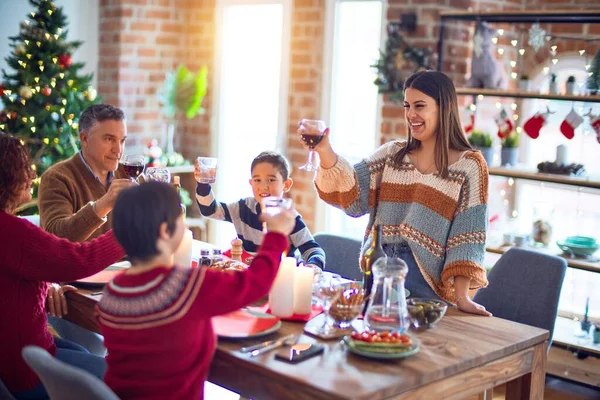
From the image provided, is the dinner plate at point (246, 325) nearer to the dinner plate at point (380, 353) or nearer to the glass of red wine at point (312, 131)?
the dinner plate at point (380, 353)

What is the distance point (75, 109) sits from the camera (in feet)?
16.5

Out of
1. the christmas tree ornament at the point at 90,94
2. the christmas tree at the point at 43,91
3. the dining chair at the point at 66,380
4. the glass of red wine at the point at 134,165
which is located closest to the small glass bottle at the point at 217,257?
the glass of red wine at the point at 134,165

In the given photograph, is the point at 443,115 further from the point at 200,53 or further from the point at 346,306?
the point at 200,53

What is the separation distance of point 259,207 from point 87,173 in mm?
672

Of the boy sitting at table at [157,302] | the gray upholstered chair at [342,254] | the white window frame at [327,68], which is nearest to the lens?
the boy sitting at table at [157,302]

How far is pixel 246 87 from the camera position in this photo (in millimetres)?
5613

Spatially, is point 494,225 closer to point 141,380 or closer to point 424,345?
point 424,345

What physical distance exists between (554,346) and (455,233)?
6.16 feet

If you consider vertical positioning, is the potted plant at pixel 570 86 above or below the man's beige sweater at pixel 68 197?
above

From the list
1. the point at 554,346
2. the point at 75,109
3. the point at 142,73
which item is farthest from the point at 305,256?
the point at 142,73

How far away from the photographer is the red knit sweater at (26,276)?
2311mm

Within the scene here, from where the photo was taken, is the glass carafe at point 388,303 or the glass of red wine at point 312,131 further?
the glass of red wine at point 312,131

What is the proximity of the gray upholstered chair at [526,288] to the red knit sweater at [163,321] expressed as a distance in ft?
4.27

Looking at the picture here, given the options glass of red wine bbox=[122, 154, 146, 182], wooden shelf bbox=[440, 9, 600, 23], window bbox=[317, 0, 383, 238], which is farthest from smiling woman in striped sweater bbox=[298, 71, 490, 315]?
window bbox=[317, 0, 383, 238]
